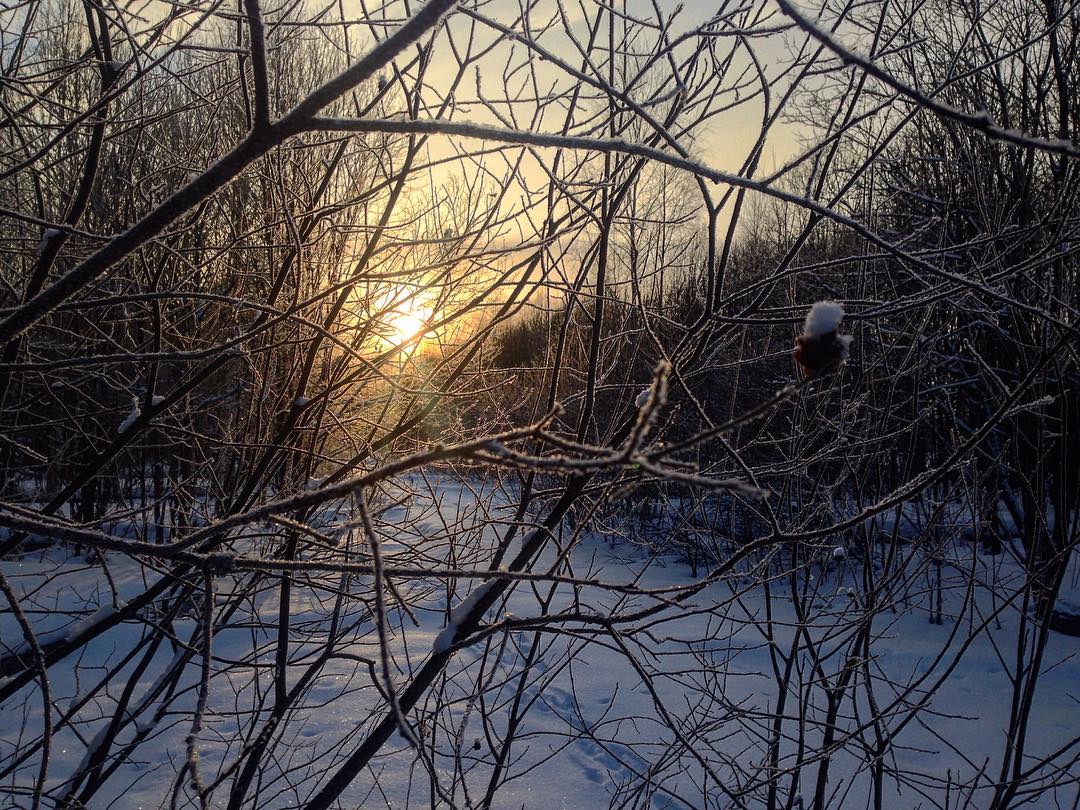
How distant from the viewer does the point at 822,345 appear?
0.62 meters

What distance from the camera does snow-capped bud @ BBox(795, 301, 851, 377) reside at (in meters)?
0.60

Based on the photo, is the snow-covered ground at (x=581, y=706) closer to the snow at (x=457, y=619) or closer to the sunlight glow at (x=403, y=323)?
the snow at (x=457, y=619)

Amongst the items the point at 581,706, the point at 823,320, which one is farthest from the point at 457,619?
the point at 581,706

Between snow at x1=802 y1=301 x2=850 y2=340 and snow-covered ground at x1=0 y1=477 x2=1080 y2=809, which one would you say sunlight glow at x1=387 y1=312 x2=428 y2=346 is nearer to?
snow-covered ground at x1=0 y1=477 x2=1080 y2=809

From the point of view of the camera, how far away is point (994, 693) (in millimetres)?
4961

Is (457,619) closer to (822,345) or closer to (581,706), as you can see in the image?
(822,345)

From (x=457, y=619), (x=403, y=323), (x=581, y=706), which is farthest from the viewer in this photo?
(x=581, y=706)

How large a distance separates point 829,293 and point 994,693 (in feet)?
16.8

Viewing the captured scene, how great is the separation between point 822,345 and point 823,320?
3 centimetres

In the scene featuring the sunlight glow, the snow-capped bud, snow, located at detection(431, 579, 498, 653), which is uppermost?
the sunlight glow

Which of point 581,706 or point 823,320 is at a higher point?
point 823,320

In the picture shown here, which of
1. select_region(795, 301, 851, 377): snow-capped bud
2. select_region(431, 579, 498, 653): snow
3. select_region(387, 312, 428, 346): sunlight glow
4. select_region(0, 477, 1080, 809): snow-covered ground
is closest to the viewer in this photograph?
select_region(795, 301, 851, 377): snow-capped bud

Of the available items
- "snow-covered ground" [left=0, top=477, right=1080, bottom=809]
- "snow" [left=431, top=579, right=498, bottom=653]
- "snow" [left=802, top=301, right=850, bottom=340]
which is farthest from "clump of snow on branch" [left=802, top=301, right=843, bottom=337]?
Answer: "snow-covered ground" [left=0, top=477, right=1080, bottom=809]

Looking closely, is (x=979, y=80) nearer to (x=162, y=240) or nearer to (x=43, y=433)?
(x=162, y=240)
